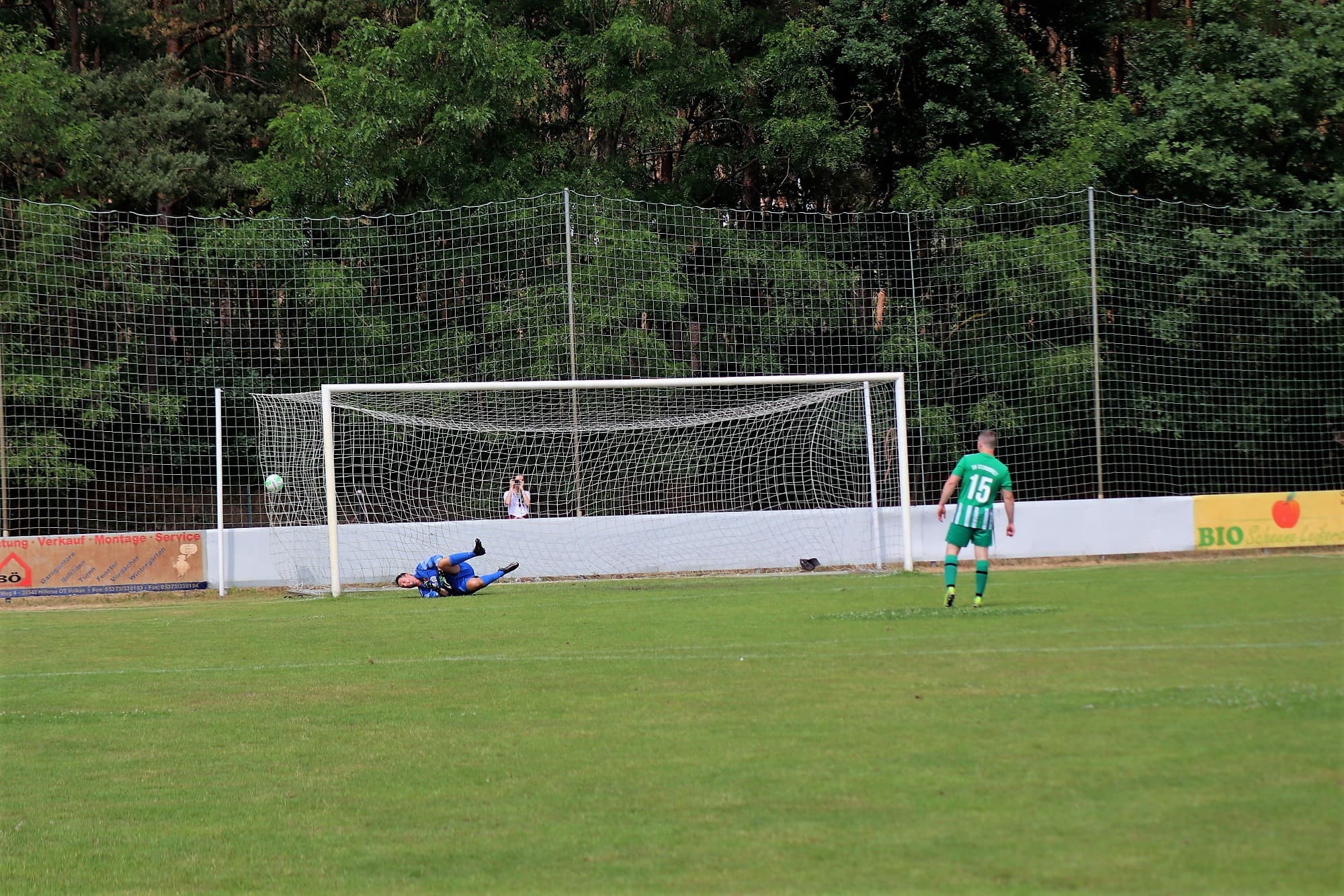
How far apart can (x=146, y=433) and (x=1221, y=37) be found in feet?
79.1

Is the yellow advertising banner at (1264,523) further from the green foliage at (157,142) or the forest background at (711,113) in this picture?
the green foliage at (157,142)

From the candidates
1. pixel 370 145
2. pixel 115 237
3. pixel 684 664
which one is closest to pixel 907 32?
pixel 370 145

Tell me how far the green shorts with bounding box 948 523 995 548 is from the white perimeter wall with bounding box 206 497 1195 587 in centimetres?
765

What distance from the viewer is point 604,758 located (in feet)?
21.8

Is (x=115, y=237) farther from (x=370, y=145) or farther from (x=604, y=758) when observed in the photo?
(x=604, y=758)

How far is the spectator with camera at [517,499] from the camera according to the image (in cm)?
2175

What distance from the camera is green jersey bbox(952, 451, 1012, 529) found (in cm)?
1307

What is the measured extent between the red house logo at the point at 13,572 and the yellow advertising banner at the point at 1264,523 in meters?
18.2

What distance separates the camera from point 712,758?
6.46m

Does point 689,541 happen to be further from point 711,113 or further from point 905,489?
point 711,113

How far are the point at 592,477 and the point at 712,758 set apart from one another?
15.8 m

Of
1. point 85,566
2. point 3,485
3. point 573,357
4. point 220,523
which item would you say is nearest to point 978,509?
point 573,357

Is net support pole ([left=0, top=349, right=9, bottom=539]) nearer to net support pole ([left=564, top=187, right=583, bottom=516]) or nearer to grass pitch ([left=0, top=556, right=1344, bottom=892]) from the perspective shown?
net support pole ([left=564, top=187, right=583, bottom=516])

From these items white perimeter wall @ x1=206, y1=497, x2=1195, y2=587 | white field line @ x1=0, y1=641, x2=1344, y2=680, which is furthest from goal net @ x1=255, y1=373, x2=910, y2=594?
white field line @ x1=0, y1=641, x2=1344, y2=680
